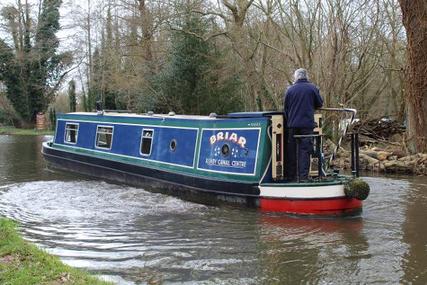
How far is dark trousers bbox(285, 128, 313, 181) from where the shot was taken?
27.6ft

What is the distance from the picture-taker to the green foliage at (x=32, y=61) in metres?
37.0

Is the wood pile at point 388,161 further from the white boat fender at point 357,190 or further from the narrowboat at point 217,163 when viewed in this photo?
the white boat fender at point 357,190

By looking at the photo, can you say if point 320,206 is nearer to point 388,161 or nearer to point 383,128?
point 388,161

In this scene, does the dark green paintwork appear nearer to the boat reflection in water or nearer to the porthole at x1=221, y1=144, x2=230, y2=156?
the porthole at x1=221, y1=144, x2=230, y2=156

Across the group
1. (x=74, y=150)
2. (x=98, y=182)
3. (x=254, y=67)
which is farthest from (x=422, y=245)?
(x=254, y=67)

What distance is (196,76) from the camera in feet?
69.2

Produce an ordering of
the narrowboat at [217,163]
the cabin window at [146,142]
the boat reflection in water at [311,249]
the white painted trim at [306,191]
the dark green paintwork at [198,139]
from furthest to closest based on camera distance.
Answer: the cabin window at [146,142]
the dark green paintwork at [198,139]
the narrowboat at [217,163]
the white painted trim at [306,191]
the boat reflection in water at [311,249]

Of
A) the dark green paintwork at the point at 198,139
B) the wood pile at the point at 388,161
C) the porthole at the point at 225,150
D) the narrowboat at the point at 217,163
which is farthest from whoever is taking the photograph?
the wood pile at the point at 388,161

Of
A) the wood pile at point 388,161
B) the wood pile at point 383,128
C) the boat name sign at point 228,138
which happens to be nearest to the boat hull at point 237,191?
the boat name sign at point 228,138

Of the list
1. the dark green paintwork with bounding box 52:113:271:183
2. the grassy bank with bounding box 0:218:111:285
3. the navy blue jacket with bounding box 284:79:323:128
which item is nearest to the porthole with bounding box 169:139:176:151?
the dark green paintwork with bounding box 52:113:271:183

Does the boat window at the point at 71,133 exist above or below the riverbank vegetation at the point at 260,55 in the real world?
below

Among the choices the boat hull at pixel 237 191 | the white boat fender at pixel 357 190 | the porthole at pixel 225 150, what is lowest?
the boat hull at pixel 237 191

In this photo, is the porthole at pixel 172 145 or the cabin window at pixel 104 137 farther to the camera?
the cabin window at pixel 104 137

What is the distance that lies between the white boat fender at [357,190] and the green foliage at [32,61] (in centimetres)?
3289
